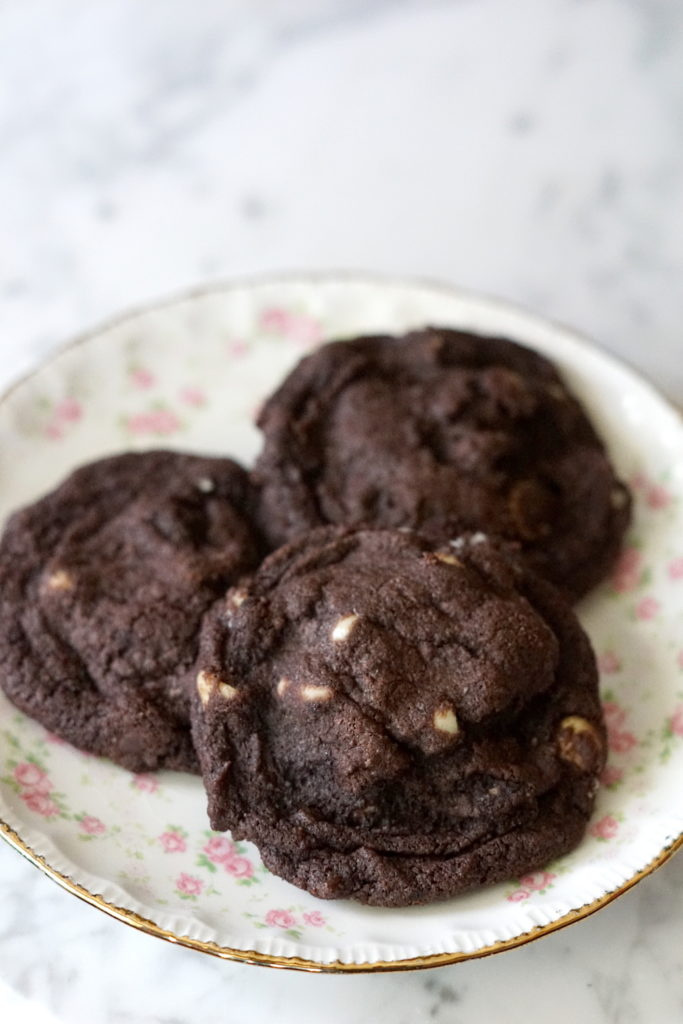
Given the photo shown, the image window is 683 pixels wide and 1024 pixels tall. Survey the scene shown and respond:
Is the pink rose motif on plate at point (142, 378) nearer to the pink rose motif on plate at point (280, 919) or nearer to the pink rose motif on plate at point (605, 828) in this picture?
the pink rose motif on plate at point (280, 919)

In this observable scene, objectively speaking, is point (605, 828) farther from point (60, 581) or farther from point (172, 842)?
point (60, 581)

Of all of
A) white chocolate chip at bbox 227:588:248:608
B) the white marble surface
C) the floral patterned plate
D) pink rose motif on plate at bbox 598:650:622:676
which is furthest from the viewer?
the white marble surface

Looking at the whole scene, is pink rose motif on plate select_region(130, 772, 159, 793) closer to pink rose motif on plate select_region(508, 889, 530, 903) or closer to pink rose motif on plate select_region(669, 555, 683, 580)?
pink rose motif on plate select_region(508, 889, 530, 903)

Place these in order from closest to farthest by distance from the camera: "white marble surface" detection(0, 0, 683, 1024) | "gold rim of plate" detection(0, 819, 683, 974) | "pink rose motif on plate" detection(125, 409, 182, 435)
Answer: "gold rim of plate" detection(0, 819, 683, 974), "pink rose motif on plate" detection(125, 409, 182, 435), "white marble surface" detection(0, 0, 683, 1024)

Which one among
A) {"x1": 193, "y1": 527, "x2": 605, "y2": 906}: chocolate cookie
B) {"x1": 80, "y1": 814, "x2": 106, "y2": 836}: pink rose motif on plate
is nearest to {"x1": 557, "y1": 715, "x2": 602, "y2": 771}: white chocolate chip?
{"x1": 193, "y1": 527, "x2": 605, "y2": 906}: chocolate cookie

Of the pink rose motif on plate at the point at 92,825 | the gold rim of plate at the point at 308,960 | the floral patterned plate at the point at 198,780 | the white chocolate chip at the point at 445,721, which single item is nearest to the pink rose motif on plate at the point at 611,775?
the floral patterned plate at the point at 198,780

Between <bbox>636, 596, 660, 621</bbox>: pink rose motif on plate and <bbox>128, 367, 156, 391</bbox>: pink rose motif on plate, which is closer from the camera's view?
<bbox>636, 596, 660, 621</bbox>: pink rose motif on plate

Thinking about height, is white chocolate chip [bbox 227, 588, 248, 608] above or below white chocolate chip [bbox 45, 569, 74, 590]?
above

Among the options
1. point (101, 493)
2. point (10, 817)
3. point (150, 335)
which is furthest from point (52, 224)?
point (10, 817)

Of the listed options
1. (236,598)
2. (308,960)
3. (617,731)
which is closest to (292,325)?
(236,598)
